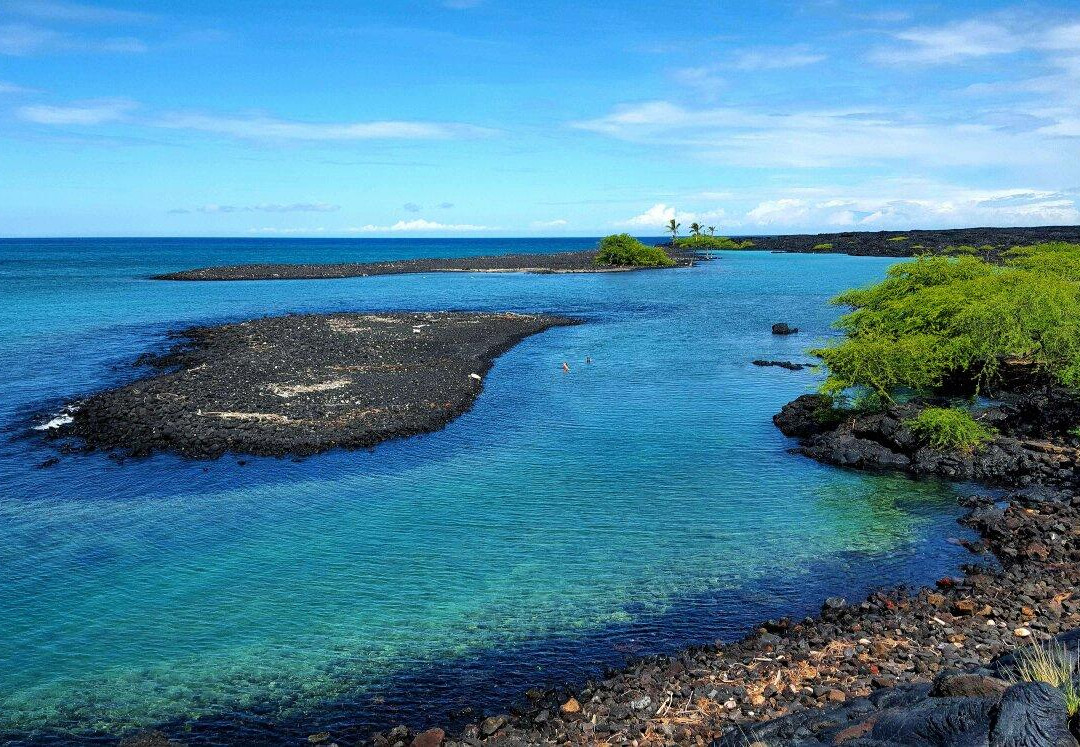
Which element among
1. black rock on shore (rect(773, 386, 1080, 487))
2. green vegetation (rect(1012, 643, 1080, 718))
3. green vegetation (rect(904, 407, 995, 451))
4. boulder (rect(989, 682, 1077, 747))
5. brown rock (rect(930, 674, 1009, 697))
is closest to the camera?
boulder (rect(989, 682, 1077, 747))

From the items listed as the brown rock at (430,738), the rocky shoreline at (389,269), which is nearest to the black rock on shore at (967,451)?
the brown rock at (430,738)

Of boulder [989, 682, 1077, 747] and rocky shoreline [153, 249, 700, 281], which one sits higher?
rocky shoreline [153, 249, 700, 281]

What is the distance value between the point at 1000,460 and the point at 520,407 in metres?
22.8

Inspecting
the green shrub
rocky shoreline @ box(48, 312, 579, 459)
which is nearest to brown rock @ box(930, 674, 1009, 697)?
rocky shoreline @ box(48, 312, 579, 459)

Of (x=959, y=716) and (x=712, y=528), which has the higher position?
(x=959, y=716)

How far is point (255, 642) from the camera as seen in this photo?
18.8 m

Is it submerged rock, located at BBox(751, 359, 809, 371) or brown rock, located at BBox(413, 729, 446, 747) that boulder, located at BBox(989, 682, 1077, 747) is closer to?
brown rock, located at BBox(413, 729, 446, 747)

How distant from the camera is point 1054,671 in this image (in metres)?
11.4

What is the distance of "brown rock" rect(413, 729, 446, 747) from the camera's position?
14.5 m

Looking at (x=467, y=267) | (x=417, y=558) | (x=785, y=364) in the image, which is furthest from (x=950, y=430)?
→ (x=467, y=267)

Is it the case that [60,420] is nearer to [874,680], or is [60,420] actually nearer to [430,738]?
[430,738]

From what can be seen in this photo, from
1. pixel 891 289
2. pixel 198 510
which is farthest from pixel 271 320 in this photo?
pixel 891 289

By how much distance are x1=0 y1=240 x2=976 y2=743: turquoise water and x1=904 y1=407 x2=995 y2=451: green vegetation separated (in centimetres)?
272

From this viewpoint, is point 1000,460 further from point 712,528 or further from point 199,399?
point 199,399
